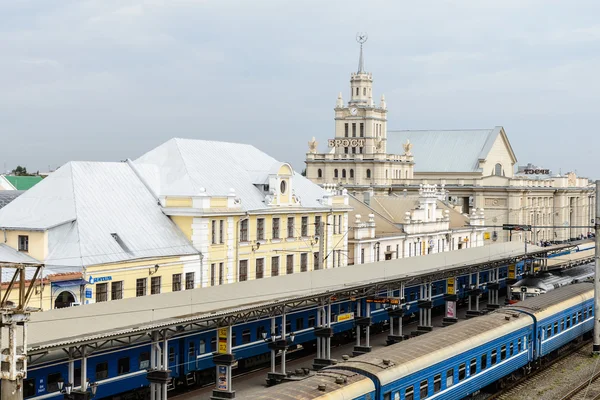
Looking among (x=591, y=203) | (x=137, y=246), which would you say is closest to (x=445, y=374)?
(x=137, y=246)

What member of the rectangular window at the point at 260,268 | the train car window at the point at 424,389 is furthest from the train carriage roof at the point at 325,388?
the rectangular window at the point at 260,268

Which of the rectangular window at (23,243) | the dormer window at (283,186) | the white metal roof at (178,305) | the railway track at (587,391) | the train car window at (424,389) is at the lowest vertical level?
the railway track at (587,391)

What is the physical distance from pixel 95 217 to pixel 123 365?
16200mm

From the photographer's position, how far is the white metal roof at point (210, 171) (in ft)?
175

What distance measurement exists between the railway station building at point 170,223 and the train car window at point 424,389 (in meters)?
17.8

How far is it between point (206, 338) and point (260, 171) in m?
26.0

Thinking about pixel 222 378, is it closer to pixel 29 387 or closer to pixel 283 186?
pixel 29 387

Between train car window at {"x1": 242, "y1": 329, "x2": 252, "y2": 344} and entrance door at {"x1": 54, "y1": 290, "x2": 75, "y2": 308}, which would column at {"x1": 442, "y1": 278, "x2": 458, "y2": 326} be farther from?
entrance door at {"x1": 54, "y1": 290, "x2": 75, "y2": 308}

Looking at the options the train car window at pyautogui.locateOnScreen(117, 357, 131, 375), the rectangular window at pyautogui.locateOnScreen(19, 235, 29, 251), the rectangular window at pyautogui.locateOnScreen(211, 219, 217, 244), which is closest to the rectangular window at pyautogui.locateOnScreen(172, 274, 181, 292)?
the rectangular window at pyautogui.locateOnScreen(211, 219, 217, 244)

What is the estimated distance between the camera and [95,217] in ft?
151

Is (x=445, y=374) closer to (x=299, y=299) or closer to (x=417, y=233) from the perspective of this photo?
(x=299, y=299)

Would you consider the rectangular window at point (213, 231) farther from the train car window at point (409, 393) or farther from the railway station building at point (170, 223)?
the train car window at point (409, 393)

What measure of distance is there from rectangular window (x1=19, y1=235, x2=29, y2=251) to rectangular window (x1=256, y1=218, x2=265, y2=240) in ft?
50.1

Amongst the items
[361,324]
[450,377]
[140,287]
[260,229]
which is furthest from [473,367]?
[260,229]
